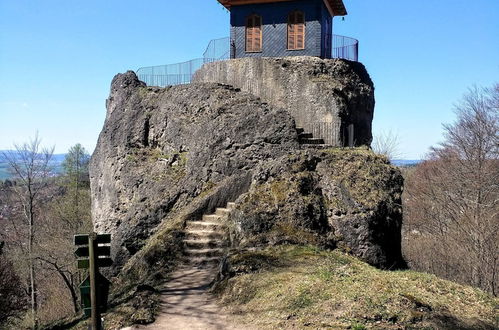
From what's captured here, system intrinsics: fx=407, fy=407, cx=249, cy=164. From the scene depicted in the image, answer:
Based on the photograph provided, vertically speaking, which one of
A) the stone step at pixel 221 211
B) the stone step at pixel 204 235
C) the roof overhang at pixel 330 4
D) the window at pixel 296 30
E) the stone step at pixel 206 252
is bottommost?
the stone step at pixel 206 252

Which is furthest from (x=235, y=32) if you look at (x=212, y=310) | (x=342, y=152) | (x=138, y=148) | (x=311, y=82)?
(x=212, y=310)

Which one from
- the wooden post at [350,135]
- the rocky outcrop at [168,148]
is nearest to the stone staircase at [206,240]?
the rocky outcrop at [168,148]

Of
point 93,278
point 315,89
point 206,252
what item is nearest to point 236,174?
point 206,252

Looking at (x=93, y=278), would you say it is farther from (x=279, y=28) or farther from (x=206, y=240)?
(x=279, y=28)

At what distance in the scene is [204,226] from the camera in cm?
1357

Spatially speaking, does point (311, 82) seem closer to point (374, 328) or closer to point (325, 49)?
point (325, 49)

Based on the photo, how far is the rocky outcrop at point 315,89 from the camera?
16.5 metres

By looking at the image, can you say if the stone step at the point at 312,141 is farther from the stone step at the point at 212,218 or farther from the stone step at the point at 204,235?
the stone step at the point at 204,235

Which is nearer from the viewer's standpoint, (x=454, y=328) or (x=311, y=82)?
(x=454, y=328)

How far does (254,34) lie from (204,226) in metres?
11.6

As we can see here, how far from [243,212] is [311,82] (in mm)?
7256

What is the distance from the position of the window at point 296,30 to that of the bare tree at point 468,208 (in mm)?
11010

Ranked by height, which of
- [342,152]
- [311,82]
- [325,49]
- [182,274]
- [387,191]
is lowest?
[182,274]

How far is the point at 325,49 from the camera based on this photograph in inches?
818
